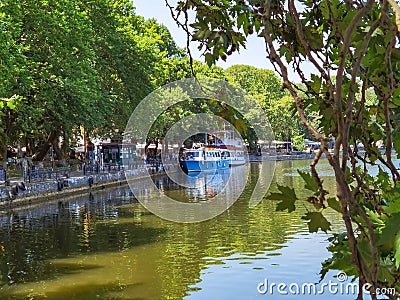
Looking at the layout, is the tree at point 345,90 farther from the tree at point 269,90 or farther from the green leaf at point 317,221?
the tree at point 269,90

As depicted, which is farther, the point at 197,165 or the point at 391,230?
the point at 197,165

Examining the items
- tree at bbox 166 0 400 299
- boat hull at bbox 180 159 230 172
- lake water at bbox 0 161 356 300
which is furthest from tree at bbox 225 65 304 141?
tree at bbox 166 0 400 299

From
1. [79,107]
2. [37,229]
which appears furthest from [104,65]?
[37,229]

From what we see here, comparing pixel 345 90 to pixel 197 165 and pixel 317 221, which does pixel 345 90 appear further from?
pixel 197 165

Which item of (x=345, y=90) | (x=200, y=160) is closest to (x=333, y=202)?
(x=345, y=90)

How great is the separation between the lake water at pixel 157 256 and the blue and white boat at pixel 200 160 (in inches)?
1099

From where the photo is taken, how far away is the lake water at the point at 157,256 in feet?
37.5

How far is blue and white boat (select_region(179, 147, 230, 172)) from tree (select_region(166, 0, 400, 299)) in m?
48.0

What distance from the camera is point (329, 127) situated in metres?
2.47

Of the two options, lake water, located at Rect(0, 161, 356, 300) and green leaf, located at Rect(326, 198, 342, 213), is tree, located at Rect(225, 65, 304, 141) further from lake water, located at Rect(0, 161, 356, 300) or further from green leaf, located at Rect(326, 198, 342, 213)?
green leaf, located at Rect(326, 198, 342, 213)

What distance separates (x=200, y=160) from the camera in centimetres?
5106

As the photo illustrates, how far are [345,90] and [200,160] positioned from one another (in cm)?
4841

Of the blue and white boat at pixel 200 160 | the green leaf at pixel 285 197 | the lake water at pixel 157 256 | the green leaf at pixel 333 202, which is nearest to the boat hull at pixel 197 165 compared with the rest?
the blue and white boat at pixel 200 160

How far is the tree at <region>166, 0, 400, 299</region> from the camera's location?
4.57 ft
